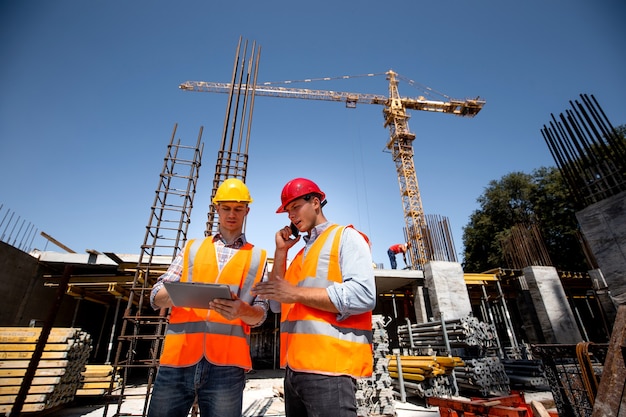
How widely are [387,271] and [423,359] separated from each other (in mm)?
4473

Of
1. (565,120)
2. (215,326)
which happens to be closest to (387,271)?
(565,120)

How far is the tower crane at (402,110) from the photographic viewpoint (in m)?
30.2

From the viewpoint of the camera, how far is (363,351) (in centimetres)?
154

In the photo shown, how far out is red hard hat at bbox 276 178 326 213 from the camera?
1.98 m

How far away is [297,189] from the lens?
78.3 inches

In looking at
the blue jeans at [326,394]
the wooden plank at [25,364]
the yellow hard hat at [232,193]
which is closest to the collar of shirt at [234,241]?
the yellow hard hat at [232,193]

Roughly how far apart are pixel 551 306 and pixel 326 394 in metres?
14.9

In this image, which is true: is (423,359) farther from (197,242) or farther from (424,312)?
(197,242)

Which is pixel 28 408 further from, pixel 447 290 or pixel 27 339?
pixel 447 290

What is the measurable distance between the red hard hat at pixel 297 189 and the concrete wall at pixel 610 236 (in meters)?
5.62

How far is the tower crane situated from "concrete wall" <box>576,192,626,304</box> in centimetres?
2126

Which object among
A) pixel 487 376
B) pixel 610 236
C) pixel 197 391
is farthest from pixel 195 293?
pixel 487 376

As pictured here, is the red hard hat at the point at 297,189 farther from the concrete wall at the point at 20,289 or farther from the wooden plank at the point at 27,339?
the concrete wall at the point at 20,289

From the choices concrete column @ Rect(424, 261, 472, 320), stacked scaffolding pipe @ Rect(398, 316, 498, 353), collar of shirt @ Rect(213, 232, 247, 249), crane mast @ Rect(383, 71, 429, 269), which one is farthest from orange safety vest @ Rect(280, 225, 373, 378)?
crane mast @ Rect(383, 71, 429, 269)
